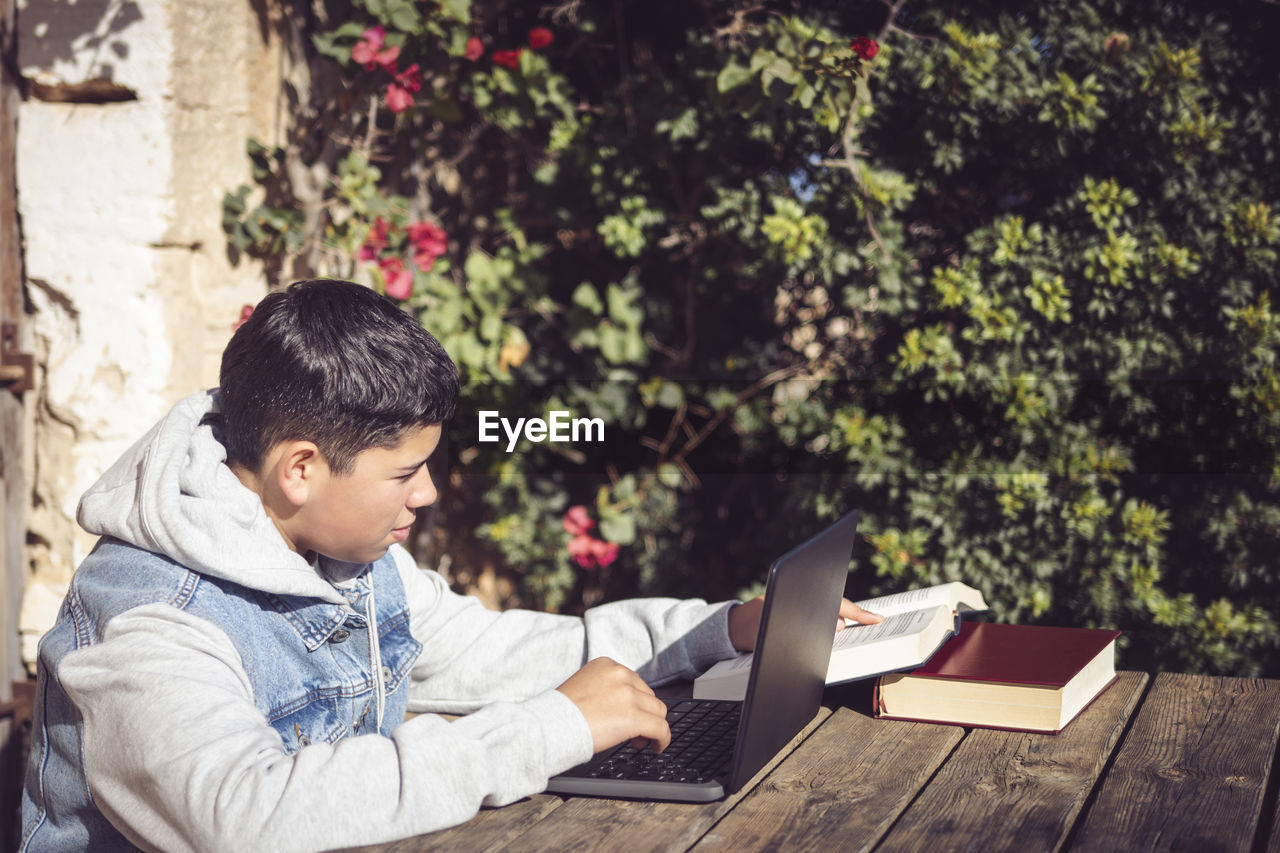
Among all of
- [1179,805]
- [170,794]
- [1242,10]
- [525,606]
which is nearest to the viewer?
[170,794]

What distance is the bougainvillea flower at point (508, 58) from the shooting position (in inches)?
116

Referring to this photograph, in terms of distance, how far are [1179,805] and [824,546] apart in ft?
1.53

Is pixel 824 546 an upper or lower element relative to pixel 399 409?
lower

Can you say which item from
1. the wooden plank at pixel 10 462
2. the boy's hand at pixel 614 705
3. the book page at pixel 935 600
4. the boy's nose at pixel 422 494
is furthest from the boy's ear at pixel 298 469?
the wooden plank at pixel 10 462

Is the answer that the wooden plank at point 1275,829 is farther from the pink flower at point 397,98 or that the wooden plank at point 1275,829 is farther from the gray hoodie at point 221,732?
the pink flower at point 397,98

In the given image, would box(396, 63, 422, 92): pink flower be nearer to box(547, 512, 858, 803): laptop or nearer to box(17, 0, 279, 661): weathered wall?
box(17, 0, 279, 661): weathered wall

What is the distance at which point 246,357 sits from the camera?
52.5 inches

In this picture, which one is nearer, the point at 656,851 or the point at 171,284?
the point at 656,851

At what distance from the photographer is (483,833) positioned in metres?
1.12

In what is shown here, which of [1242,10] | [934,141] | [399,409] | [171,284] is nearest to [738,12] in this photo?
[934,141]

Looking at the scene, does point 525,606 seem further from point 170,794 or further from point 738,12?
point 170,794

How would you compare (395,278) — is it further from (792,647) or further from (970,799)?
(970,799)

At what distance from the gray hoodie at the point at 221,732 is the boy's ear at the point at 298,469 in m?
0.04

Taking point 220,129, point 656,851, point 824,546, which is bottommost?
point 656,851
